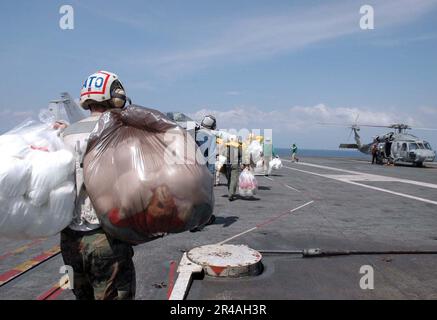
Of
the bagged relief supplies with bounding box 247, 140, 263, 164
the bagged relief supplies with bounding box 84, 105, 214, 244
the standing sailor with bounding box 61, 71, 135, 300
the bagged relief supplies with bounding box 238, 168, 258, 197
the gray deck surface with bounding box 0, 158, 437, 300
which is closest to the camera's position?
the bagged relief supplies with bounding box 84, 105, 214, 244

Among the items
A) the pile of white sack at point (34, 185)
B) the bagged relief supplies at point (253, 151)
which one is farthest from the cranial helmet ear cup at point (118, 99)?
the bagged relief supplies at point (253, 151)

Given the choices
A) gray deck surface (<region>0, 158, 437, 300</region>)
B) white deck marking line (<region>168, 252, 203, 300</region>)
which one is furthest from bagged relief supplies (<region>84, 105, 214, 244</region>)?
gray deck surface (<region>0, 158, 437, 300</region>)

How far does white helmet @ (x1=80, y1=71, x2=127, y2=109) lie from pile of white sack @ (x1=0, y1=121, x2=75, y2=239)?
0.43 metres

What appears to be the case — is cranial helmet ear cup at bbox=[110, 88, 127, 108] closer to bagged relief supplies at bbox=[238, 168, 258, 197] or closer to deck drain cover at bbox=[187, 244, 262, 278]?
deck drain cover at bbox=[187, 244, 262, 278]

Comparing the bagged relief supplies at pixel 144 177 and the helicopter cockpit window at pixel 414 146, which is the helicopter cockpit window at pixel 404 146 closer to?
the helicopter cockpit window at pixel 414 146

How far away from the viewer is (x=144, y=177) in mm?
2045

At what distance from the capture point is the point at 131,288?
2.53 m

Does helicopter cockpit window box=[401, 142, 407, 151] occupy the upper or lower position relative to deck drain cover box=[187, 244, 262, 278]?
upper

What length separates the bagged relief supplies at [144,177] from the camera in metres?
2.04

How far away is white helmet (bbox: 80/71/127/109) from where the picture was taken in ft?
8.45

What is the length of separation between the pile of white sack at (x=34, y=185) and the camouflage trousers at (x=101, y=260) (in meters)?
0.19
